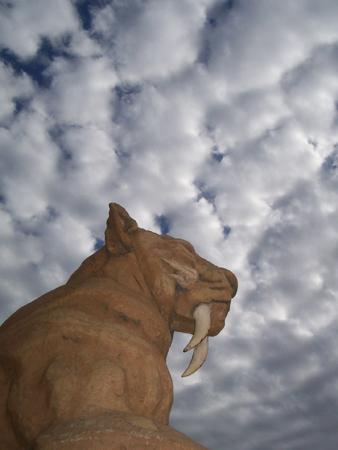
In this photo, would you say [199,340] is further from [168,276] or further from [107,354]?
[107,354]

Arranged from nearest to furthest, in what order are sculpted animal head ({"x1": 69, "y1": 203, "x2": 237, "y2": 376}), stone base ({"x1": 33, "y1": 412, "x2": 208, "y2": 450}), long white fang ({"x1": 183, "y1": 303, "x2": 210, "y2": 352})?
1. stone base ({"x1": 33, "y1": 412, "x2": 208, "y2": 450})
2. long white fang ({"x1": 183, "y1": 303, "x2": 210, "y2": 352})
3. sculpted animal head ({"x1": 69, "y1": 203, "x2": 237, "y2": 376})

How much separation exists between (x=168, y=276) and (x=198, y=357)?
0.93 metres

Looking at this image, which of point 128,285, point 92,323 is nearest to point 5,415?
point 92,323

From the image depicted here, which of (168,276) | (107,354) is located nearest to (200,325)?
(168,276)

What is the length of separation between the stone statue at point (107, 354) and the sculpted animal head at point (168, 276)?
Answer: 0.01m

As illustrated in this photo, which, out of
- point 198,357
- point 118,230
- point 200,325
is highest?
point 118,230

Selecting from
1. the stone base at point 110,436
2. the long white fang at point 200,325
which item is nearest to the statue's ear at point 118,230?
the long white fang at point 200,325

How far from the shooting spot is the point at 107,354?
2.85 meters

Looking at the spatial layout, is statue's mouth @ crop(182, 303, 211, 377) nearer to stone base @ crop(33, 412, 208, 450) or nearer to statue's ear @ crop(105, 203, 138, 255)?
statue's ear @ crop(105, 203, 138, 255)

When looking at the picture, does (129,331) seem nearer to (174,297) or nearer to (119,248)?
(174,297)

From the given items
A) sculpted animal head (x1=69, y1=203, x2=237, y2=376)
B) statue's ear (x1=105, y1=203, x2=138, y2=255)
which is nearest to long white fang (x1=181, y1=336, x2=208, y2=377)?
sculpted animal head (x1=69, y1=203, x2=237, y2=376)

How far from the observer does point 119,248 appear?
4336mm

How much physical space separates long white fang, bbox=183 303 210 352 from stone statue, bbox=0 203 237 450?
0.01 metres

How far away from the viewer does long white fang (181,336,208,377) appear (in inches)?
152
